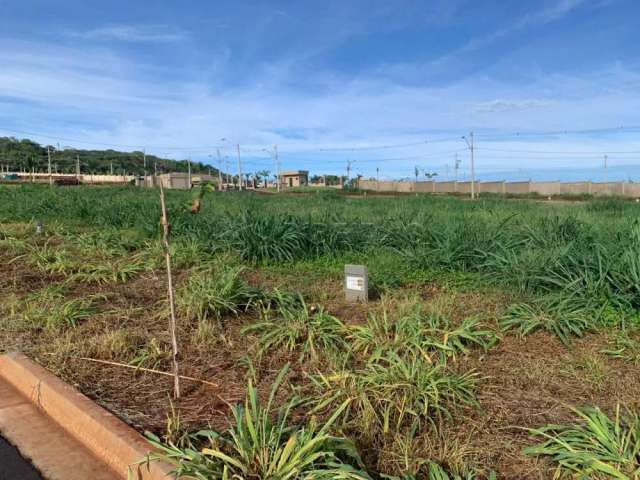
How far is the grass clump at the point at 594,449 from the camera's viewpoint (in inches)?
66.5

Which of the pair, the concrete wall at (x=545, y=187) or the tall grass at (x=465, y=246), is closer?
A: the tall grass at (x=465, y=246)

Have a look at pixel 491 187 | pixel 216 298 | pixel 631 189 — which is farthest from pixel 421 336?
pixel 491 187

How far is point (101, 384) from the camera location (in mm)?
2670

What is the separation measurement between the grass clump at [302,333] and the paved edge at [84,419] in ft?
3.17

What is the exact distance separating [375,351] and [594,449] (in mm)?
1174

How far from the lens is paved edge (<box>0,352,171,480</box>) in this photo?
77.7 inches

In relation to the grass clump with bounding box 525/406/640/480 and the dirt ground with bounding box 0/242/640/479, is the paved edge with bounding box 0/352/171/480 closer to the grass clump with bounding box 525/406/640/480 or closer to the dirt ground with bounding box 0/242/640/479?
the dirt ground with bounding box 0/242/640/479

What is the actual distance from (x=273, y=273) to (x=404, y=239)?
1.98 m

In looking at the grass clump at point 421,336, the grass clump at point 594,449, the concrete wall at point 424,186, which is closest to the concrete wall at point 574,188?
the concrete wall at point 424,186

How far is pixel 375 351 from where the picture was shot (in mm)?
2719

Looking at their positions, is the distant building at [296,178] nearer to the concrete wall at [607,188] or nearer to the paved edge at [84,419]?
the concrete wall at [607,188]

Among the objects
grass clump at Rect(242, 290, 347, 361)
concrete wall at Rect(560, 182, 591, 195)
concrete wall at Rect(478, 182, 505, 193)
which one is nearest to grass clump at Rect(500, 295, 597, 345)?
grass clump at Rect(242, 290, 347, 361)

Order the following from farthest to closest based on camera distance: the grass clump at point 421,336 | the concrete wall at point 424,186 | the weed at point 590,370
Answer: the concrete wall at point 424,186 → the grass clump at point 421,336 → the weed at point 590,370

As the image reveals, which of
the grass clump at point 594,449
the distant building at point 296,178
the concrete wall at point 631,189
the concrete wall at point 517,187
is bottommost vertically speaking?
the grass clump at point 594,449
